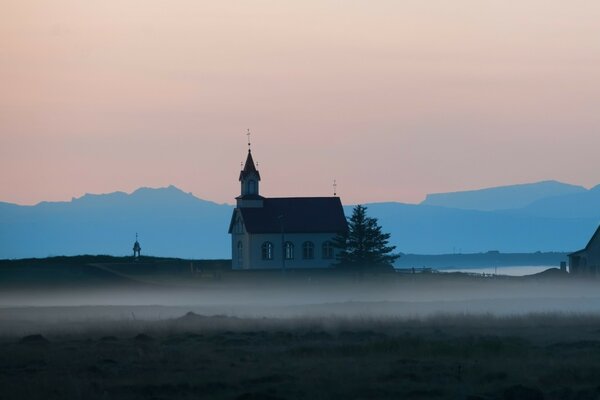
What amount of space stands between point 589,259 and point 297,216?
2572cm

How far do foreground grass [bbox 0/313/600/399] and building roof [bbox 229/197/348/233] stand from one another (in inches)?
2415

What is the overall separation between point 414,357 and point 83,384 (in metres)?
11.2

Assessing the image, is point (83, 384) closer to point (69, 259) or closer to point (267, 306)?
point (267, 306)

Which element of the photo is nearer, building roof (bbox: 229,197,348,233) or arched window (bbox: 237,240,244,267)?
building roof (bbox: 229,197,348,233)

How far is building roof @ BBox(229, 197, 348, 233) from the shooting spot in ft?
387

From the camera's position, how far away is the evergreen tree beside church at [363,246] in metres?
111

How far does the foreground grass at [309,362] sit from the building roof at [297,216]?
201 ft

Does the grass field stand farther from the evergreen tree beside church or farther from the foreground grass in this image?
the evergreen tree beside church

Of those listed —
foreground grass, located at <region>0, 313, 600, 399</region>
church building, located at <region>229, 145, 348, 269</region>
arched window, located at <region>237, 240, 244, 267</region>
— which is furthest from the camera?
arched window, located at <region>237, 240, 244, 267</region>

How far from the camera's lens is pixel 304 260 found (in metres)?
118

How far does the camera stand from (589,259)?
353ft

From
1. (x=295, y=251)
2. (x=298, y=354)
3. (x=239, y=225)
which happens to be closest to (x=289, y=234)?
(x=295, y=251)

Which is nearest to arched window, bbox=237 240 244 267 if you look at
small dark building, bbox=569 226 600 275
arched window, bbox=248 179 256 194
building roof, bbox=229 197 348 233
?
building roof, bbox=229 197 348 233

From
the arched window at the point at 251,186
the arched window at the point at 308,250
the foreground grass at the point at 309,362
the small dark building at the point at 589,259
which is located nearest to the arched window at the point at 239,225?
the arched window at the point at 251,186
